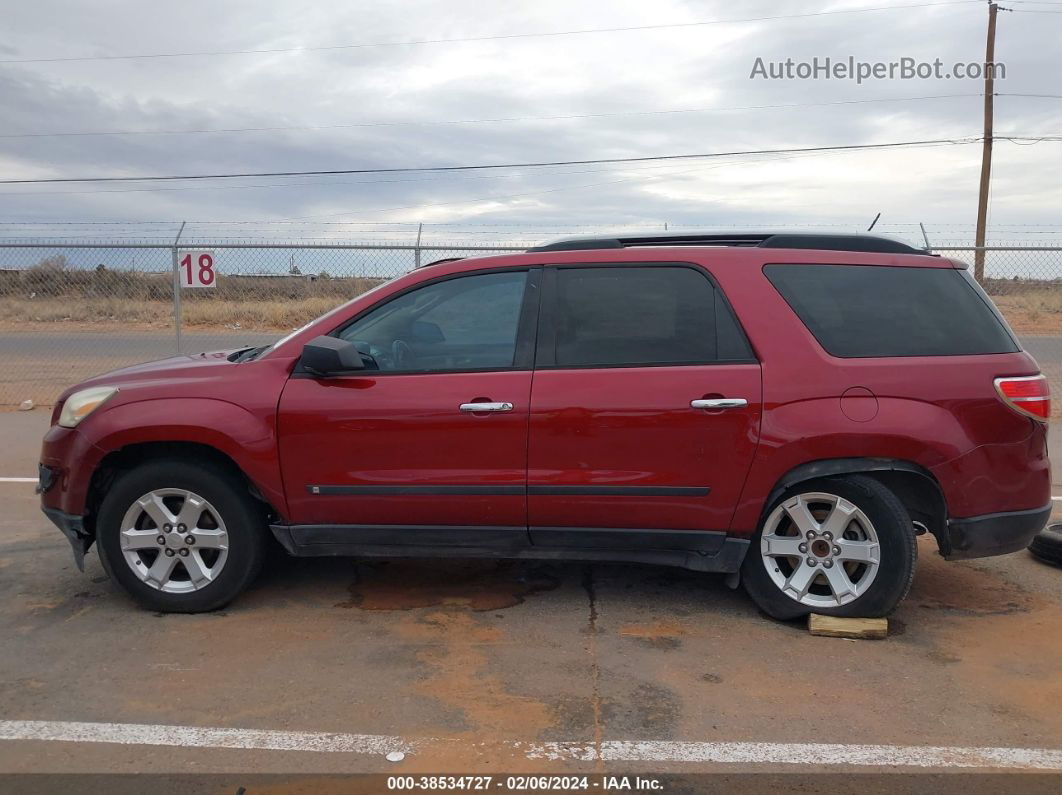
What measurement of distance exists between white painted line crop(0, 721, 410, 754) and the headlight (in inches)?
62.5

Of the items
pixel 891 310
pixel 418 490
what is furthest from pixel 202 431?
pixel 891 310

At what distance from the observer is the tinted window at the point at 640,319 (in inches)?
170

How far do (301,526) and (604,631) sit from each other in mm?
1544

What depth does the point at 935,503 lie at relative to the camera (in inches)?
170

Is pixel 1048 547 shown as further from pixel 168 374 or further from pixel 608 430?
pixel 168 374

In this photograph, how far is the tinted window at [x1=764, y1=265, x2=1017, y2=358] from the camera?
4273 mm

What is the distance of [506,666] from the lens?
394cm

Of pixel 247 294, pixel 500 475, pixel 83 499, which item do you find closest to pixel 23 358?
pixel 247 294

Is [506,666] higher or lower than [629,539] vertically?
lower

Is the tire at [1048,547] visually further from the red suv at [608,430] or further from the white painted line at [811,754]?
the white painted line at [811,754]

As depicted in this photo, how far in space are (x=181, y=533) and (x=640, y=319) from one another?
2.46m

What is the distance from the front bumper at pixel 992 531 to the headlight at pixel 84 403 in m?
4.07

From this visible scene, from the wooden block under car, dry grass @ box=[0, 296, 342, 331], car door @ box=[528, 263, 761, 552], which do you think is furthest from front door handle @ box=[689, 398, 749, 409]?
dry grass @ box=[0, 296, 342, 331]

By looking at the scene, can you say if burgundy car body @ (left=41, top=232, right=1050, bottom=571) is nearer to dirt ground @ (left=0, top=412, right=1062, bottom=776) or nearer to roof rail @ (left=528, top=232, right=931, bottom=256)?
roof rail @ (left=528, top=232, right=931, bottom=256)
